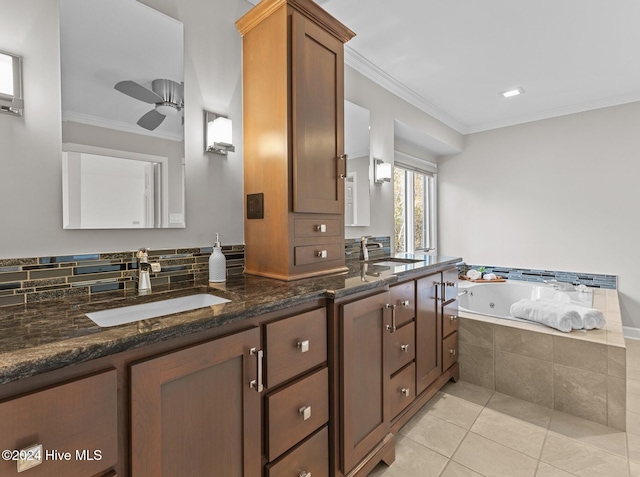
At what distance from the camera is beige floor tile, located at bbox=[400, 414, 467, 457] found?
6.01 feet

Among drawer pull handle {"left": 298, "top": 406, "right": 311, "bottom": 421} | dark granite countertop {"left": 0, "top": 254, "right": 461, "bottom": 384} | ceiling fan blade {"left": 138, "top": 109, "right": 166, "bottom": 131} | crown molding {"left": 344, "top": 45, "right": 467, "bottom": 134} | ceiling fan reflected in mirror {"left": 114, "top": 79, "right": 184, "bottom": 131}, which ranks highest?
crown molding {"left": 344, "top": 45, "right": 467, "bottom": 134}

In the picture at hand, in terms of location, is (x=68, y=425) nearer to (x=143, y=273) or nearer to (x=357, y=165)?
(x=143, y=273)

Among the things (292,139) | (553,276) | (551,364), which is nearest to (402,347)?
(551,364)

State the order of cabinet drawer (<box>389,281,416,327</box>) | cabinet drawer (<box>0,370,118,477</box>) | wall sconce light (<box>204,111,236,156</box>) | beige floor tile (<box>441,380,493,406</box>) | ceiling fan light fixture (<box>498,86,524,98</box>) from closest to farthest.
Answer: cabinet drawer (<box>0,370,118,477</box>), wall sconce light (<box>204,111,236,156</box>), cabinet drawer (<box>389,281,416,327</box>), beige floor tile (<box>441,380,493,406</box>), ceiling fan light fixture (<box>498,86,524,98</box>)

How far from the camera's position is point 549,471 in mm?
1637

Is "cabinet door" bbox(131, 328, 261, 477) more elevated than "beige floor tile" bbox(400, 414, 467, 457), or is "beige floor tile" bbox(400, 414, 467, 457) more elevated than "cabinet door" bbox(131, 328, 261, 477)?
"cabinet door" bbox(131, 328, 261, 477)

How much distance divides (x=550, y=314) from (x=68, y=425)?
273 cm

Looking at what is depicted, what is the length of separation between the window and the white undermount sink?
118 inches

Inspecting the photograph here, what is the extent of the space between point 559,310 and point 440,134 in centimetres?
245

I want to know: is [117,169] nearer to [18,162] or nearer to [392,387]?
[18,162]

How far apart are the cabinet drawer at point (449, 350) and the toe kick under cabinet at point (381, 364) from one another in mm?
43

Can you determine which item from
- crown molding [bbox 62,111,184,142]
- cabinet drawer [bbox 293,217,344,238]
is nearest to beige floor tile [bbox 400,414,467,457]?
cabinet drawer [bbox 293,217,344,238]

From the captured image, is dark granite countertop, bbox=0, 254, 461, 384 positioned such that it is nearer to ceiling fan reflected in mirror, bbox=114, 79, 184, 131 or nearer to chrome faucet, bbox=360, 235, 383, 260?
ceiling fan reflected in mirror, bbox=114, 79, 184, 131

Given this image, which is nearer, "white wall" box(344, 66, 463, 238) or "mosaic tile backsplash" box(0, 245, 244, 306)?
"mosaic tile backsplash" box(0, 245, 244, 306)
